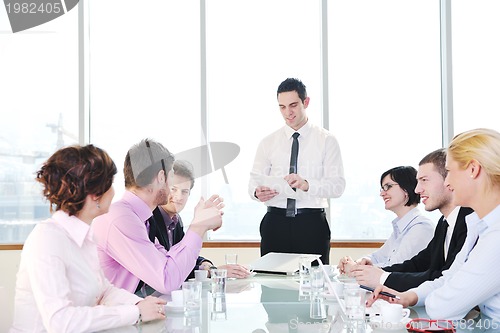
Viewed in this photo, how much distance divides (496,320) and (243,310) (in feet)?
2.71

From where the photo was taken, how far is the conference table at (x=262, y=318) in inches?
74.6

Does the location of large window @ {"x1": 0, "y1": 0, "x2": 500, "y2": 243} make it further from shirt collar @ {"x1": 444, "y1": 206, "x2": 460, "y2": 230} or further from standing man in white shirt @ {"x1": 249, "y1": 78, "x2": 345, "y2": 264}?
shirt collar @ {"x1": 444, "y1": 206, "x2": 460, "y2": 230}

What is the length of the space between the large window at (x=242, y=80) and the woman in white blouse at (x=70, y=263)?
11.6 feet

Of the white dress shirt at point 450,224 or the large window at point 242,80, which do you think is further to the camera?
the large window at point 242,80

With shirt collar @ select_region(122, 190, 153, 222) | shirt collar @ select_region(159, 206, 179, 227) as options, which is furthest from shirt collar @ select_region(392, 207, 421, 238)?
shirt collar @ select_region(122, 190, 153, 222)

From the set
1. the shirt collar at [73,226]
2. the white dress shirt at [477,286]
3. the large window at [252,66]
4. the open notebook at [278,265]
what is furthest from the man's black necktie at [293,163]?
the shirt collar at [73,226]

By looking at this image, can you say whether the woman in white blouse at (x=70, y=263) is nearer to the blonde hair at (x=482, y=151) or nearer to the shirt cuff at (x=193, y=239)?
the shirt cuff at (x=193, y=239)

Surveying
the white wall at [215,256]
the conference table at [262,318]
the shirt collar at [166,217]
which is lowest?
the white wall at [215,256]

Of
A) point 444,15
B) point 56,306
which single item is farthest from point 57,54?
point 56,306

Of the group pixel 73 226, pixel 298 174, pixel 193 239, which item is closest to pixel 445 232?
pixel 193 239

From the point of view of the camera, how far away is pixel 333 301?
7.64 feet

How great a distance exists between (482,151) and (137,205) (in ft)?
4.53

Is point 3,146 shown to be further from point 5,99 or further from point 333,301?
point 333,301

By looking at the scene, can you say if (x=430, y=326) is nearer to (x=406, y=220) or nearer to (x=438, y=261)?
(x=438, y=261)
